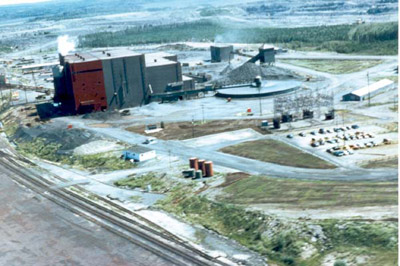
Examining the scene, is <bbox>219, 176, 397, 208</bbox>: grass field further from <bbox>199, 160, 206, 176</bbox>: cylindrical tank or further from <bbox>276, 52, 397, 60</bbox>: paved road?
<bbox>276, 52, 397, 60</bbox>: paved road

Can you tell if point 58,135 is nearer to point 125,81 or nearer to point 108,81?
point 108,81

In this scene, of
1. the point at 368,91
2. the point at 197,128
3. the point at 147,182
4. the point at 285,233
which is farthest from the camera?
the point at 368,91

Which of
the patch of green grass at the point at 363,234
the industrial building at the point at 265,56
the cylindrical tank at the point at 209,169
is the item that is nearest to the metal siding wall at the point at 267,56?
the industrial building at the point at 265,56

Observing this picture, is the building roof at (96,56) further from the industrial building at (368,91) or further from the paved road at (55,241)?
the paved road at (55,241)

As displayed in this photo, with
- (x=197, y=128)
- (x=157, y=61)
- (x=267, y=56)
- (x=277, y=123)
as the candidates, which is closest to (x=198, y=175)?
(x=277, y=123)

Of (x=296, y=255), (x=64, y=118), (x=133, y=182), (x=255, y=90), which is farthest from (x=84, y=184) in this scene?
(x=255, y=90)

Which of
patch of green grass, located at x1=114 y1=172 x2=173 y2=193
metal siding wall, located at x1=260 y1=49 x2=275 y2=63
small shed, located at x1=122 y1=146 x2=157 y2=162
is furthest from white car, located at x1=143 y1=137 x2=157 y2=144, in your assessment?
metal siding wall, located at x1=260 y1=49 x2=275 y2=63
